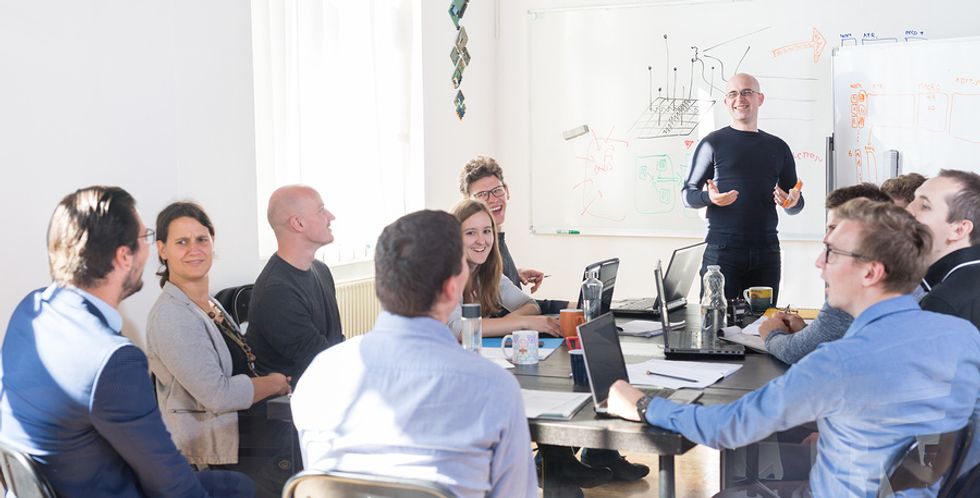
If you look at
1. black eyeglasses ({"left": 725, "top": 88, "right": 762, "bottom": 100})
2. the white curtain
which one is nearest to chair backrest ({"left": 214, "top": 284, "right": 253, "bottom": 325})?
the white curtain

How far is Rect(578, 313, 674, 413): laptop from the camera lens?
2.10 meters

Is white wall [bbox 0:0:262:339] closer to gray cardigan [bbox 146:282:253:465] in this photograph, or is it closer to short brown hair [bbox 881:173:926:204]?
gray cardigan [bbox 146:282:253:465]

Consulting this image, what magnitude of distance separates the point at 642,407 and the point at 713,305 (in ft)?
3.92

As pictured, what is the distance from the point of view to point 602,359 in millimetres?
2193

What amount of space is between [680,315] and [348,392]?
2.23 meters

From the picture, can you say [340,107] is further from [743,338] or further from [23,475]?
[23,475]

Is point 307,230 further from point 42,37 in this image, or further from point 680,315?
point 680,315

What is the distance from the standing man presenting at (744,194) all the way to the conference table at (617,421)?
2.11 metres

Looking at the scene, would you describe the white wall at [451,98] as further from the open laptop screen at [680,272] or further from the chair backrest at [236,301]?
the open laptop screen at [680,272]

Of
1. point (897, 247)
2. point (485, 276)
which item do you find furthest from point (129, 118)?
point (897, 247)

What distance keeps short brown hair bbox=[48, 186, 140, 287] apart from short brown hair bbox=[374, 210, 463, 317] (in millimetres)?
660

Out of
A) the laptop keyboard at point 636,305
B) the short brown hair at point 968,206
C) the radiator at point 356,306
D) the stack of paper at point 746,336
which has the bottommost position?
the radiator at point 356,306

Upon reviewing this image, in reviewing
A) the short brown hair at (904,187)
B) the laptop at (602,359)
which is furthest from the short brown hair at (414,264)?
the short brown hair at (904,187)

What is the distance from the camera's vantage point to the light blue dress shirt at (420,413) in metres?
1.63
